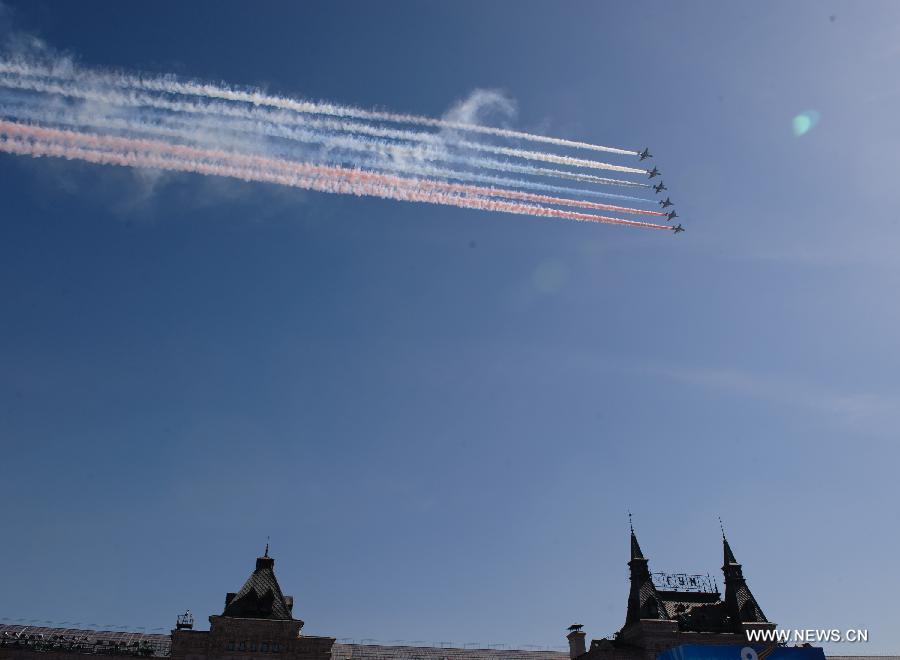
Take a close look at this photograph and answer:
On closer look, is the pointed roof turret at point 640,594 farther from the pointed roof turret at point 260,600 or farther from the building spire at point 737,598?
the pointed roof turret at point 260,600

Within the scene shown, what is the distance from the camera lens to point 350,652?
279 feet

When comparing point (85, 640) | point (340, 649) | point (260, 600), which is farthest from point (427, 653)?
point (85, 640)

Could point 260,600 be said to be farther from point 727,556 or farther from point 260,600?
point 727,556

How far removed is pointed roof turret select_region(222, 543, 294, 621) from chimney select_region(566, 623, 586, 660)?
3279 cm

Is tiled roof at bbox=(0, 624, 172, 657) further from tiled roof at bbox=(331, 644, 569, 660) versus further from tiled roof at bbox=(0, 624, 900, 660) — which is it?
tiled roof at bbox=(331, 644, 569, 660)

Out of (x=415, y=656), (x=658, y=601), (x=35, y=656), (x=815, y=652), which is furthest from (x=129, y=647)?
(x=815, y=652)

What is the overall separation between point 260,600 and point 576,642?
3664 cm

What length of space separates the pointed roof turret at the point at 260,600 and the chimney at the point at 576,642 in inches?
1291

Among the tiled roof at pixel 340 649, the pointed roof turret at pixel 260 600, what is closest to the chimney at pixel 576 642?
the tiled roof at pixel 340 649

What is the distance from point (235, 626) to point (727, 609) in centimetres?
5694

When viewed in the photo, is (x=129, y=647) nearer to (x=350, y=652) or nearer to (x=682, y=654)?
(x=350, y=652)

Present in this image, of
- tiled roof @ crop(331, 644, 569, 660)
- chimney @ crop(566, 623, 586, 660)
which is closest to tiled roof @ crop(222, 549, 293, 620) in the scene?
tiled roof @ crop(331, 644, 569, 660)

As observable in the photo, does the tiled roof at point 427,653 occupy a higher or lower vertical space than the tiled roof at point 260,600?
lower

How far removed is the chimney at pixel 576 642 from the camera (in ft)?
294
